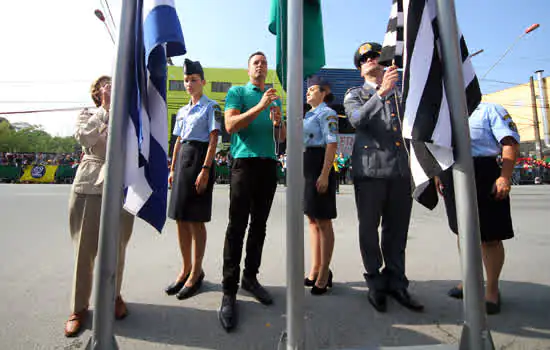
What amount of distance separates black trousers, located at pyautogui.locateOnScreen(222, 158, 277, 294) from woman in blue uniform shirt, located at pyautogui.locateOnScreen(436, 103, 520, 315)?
1303mm

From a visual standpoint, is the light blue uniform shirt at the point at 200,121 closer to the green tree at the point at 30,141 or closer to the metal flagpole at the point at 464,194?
the metal flagpole at the point at 464,194

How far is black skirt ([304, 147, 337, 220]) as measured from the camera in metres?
2.48

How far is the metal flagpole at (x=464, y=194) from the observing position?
1209 mm

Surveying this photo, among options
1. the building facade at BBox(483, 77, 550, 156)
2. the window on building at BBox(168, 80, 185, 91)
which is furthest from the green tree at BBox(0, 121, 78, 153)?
the building facade at BBox(483, 77, 550, 156)

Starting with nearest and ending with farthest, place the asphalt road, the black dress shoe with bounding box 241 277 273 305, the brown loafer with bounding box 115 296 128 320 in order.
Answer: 1. the asphalt road
2. the brown loafer with bounding box 115 296 128 320
3. the black dress shoe with bounding box 241 277 273 305

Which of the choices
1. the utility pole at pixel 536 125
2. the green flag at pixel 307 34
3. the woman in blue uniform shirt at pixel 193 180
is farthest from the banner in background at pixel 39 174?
the utility pole at pixel 536 125

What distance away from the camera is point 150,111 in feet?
4.69

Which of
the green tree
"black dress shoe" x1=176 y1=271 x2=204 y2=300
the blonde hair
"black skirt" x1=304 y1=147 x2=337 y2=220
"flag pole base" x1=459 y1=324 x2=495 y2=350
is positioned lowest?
"black dress shoe" x1=176 y1=271 x2=204 y2=300

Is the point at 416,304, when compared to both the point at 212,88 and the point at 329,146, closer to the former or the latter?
the point at 329,146

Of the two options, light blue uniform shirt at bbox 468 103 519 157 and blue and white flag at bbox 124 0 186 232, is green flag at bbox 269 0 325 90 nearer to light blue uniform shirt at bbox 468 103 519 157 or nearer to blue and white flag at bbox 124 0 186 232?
blue and white flag at bbox 124 0 186 232

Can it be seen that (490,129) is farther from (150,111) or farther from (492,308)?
(150,111)

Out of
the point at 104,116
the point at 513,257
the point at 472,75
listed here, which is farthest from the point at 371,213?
the point at 513,257

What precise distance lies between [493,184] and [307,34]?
1.70 meters

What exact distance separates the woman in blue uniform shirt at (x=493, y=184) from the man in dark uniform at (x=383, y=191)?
341 mm
